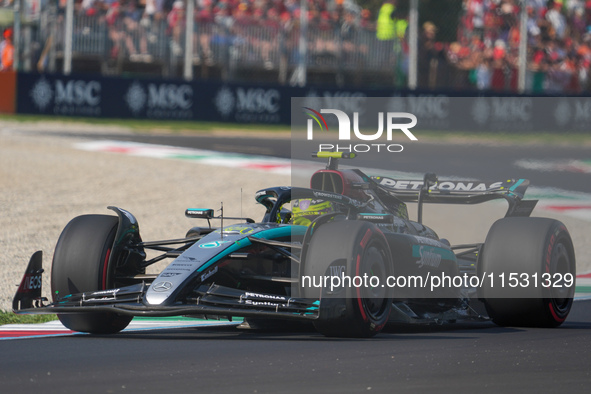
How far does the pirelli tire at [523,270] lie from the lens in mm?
6539

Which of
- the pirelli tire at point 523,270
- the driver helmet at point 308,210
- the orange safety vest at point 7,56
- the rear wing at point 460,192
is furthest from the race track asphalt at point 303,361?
the orange safety vest at point 7,56

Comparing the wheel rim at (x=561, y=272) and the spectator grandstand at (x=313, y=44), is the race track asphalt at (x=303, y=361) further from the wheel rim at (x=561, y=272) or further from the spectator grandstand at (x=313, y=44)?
the spectator grandstand at (x=313, y=44)

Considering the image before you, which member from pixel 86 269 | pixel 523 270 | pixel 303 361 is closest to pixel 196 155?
pixel 86 269

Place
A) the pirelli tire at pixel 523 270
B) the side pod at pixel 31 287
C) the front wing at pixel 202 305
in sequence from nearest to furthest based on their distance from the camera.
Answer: the front wing at pixel 202 305, the side pod at pixel 31 287, the pirelli tire at pixel 523 270

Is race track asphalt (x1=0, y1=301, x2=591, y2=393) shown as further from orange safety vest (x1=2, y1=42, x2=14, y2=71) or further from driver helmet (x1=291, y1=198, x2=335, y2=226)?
orange safety vest (x1=2, y1=42, x2=14, y2=71)

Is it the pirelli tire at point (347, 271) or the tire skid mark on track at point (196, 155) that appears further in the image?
the tire skid mark on track at point (196, 155)

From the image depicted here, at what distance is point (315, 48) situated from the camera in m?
20.4

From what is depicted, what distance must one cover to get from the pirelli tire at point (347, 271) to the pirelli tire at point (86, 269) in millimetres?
1304

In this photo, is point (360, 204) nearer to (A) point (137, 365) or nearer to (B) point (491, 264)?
(B) point (491, 264)

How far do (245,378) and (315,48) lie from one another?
1603cm

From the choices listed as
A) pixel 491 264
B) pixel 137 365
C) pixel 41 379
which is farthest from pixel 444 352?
pixel 41 379

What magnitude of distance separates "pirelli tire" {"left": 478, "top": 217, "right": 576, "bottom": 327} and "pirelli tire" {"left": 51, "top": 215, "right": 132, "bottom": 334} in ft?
7.35

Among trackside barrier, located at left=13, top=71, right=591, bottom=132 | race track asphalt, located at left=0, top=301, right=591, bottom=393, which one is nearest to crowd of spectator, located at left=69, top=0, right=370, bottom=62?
trackside barrier, located at left=13, top=71, right=591, bottom=132

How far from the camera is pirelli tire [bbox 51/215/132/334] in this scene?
6.40 m
